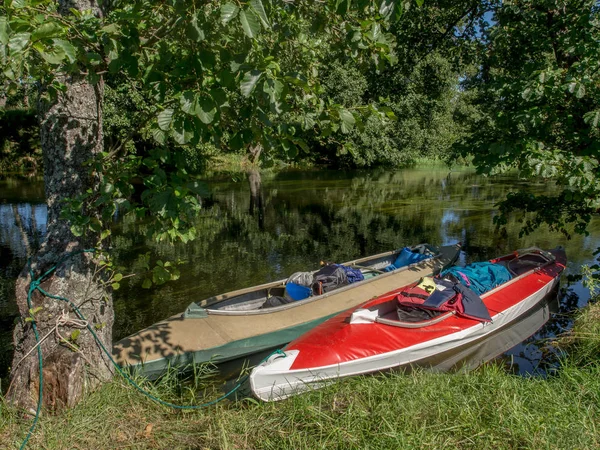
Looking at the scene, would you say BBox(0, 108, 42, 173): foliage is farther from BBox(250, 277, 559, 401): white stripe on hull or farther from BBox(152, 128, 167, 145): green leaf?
BBox(152, 128, 167, 145): green leaf

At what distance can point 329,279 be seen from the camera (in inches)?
296

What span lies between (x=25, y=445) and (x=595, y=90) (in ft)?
24.6

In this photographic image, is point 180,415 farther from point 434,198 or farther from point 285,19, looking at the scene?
point 434,198

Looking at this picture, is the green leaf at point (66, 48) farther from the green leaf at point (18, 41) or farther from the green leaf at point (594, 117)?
the green leaf at point (594, 117)

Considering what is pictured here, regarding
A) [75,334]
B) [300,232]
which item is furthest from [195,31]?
[300,232]

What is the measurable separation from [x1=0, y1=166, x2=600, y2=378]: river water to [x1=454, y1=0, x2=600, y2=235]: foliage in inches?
98.1

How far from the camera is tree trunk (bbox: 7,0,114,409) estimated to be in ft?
12.1

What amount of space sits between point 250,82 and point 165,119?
0.68m

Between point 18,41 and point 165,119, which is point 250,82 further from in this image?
point 18,41

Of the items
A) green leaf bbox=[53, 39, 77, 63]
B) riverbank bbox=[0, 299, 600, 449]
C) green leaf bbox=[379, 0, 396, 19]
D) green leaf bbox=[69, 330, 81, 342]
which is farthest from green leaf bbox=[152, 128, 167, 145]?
riverbank bbox=[0, 299, 600, 449]

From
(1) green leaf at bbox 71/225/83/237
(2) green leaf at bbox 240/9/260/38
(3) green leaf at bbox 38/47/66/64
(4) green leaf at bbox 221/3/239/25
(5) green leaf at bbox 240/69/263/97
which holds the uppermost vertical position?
(4) green leaf at bbox 221/3/239/25

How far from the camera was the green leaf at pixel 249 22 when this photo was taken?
2.23m

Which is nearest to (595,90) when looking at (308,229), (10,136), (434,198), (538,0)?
(538,0)

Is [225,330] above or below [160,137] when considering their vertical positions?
below
